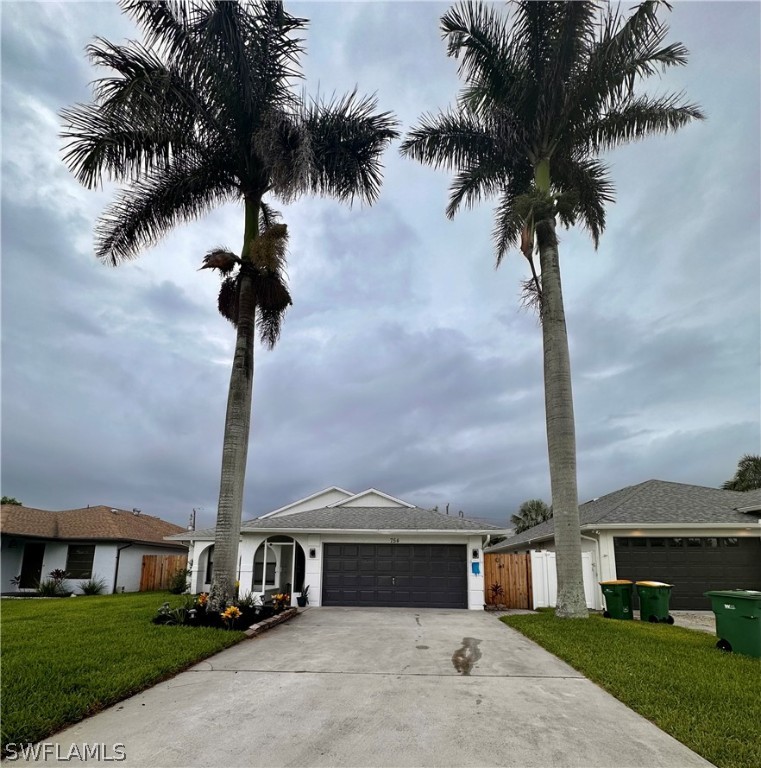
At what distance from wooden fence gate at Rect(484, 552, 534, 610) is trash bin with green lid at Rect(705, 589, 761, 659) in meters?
8.13

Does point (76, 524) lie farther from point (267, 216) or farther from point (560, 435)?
point (560, 435)

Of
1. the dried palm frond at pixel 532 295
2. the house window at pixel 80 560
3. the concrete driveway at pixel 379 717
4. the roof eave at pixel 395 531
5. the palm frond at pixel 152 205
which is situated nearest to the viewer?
the concrete driveway at pixel 379 717

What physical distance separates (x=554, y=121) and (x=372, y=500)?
15416 mm

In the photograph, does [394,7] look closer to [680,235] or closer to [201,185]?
[201,185]

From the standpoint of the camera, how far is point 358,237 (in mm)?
17250

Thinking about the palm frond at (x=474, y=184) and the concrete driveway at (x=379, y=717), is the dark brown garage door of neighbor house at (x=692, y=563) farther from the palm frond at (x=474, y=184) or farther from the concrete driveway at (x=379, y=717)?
the palm frond at (x=474, y=184)

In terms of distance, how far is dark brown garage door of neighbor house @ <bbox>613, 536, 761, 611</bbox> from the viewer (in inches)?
586

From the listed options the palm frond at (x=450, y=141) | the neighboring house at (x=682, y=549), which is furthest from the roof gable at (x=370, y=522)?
the palm frond at (x=450, y=141)

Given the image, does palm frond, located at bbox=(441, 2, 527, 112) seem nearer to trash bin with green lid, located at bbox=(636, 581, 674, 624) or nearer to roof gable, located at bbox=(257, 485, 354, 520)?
trash bin with green lid, located at bbox=(636, 581, 674, 624)

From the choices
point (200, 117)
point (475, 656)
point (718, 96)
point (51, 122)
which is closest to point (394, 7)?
point (200, 117)

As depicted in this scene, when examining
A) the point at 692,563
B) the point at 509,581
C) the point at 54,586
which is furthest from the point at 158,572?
the point at 692,563

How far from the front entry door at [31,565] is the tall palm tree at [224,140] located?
51.1ft

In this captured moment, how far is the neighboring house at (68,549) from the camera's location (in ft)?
68.5

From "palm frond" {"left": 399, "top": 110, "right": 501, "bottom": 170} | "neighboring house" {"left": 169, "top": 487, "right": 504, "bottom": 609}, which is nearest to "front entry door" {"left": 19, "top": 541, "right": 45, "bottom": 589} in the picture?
"neighboring house" {"left": 169, "top": 487, "right": 504, "bottom": 609}
